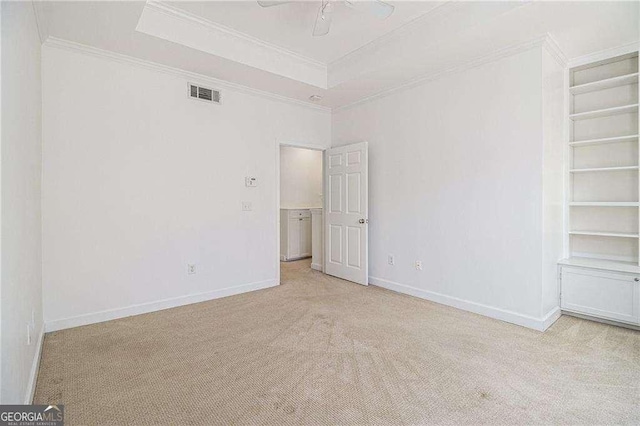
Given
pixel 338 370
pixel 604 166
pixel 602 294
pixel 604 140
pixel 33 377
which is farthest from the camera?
pixel 604 166

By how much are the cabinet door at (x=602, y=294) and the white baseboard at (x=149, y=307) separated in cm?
330

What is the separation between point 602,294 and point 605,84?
6.58 feet

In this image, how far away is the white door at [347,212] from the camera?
4547 millimetres

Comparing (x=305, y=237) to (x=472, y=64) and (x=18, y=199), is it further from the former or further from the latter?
(x=18, y=199)

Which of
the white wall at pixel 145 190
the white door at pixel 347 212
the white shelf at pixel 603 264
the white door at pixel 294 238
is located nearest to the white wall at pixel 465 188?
the white door at pixel 347 212

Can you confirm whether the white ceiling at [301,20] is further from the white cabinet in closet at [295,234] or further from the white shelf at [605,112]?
the white cabinet in closet at [295,234]

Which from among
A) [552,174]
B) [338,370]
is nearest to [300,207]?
[552,174]

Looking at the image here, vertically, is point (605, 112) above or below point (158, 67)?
below

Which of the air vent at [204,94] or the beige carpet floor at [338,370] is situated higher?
the air vent at [204,94]

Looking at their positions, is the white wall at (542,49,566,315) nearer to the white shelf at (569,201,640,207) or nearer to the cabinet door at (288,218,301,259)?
the white shelf at (569,201,640,207)

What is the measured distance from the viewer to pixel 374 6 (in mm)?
2539

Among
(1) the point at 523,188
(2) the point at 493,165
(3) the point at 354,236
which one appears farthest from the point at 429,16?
(3) the point at 354,236

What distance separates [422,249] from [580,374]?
1943 mm

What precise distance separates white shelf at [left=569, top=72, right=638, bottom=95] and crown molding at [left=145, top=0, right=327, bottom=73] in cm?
272
